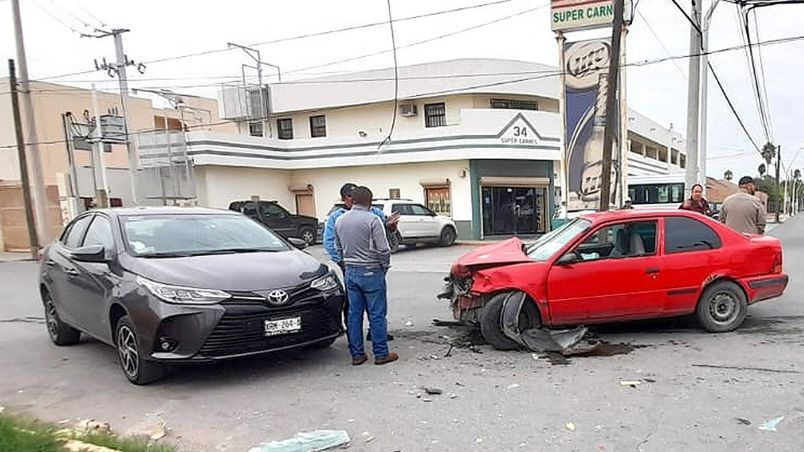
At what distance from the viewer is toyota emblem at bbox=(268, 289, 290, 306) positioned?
486cm

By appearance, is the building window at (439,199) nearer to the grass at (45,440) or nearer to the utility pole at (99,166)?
the utility pole at (99,166)

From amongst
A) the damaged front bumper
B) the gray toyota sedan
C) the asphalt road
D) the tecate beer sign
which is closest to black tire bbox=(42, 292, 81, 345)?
the asphalt road

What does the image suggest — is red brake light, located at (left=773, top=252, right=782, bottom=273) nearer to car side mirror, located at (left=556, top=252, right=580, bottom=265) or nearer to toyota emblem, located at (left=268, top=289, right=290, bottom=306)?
Answer: car side mirror, located at (left=556, top=252, right=580, bottom=265)

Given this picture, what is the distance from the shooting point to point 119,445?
11.7ft

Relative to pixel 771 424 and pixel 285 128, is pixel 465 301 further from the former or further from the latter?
pixel 285 128

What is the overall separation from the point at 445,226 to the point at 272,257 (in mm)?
14345

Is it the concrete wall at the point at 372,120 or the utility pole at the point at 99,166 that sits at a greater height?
the concrete wall at the point at 372,120

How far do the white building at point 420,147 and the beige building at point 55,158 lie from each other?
90.3 inches

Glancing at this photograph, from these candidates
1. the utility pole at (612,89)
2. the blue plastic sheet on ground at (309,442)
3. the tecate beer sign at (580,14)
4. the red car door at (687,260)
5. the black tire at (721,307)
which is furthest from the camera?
the tecate beer sign at (580,14)

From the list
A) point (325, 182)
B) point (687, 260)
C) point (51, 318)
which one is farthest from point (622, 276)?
point (325, 182)

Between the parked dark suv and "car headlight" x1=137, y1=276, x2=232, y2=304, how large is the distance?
14.8 meters

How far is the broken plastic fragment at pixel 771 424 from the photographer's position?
377cm

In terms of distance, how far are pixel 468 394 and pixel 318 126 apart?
74.7 ft

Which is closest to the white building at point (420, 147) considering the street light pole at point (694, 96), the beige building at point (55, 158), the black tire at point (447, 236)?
the black tire at point (447, 236)
